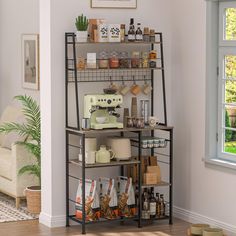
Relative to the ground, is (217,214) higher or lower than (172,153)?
lower

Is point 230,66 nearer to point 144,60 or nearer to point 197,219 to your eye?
point 144,60

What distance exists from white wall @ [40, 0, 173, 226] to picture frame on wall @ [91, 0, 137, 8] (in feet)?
0.13

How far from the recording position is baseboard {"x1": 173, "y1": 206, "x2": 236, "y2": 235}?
662 centimetres

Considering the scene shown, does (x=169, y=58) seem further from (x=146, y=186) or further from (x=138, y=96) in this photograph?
(x=146, y=186)

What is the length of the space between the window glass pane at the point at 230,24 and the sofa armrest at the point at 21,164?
2.38 meters

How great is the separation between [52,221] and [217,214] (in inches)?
57.4

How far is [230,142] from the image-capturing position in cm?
672

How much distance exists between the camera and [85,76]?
702cm

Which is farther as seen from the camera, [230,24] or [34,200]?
[34,200]

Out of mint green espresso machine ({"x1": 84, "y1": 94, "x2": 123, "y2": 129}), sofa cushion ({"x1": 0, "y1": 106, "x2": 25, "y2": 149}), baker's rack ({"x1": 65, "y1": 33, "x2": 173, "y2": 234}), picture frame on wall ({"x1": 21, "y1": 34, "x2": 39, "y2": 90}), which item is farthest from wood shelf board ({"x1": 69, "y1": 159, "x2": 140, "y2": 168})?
picture frame on wall ({"x1": 21, "y1": 34, "x2": 39, "y2": 90})

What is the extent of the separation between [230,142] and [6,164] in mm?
2471

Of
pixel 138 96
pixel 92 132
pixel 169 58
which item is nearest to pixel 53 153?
pixel 92 132

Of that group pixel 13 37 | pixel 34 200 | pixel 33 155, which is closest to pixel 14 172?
pixel 33 155

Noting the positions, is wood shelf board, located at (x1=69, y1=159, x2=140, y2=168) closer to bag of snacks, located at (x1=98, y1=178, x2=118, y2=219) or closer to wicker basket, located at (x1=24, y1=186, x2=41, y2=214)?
bag of snacks, located at (x1=98, y1=178, x2=118, y2=219)
